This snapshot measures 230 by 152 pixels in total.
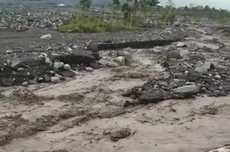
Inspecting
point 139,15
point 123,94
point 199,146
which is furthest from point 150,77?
point 139,15

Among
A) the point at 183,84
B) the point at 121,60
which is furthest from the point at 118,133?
the point at 121,60

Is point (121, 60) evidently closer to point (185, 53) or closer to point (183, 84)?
point (185, 53)

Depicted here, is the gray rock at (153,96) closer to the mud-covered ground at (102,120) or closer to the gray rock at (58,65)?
the mud-covered ground at (102,120)

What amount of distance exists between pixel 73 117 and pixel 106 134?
1369 mm

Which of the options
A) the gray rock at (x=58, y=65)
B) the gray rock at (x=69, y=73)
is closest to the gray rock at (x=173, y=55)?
the gray rock at (x=69, y=73)

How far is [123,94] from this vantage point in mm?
12352

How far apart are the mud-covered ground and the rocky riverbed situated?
0.02m

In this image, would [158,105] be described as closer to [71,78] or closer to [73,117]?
Answer: [73,117]

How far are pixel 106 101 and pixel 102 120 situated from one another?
5.57 ft

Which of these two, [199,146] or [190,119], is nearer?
[199,146]

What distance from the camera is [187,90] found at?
12.2 meters

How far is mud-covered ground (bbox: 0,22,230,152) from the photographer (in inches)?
333

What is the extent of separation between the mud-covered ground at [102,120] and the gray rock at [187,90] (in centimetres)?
27

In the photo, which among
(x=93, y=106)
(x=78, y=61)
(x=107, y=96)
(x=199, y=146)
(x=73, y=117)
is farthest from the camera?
(x=78, y=61)
